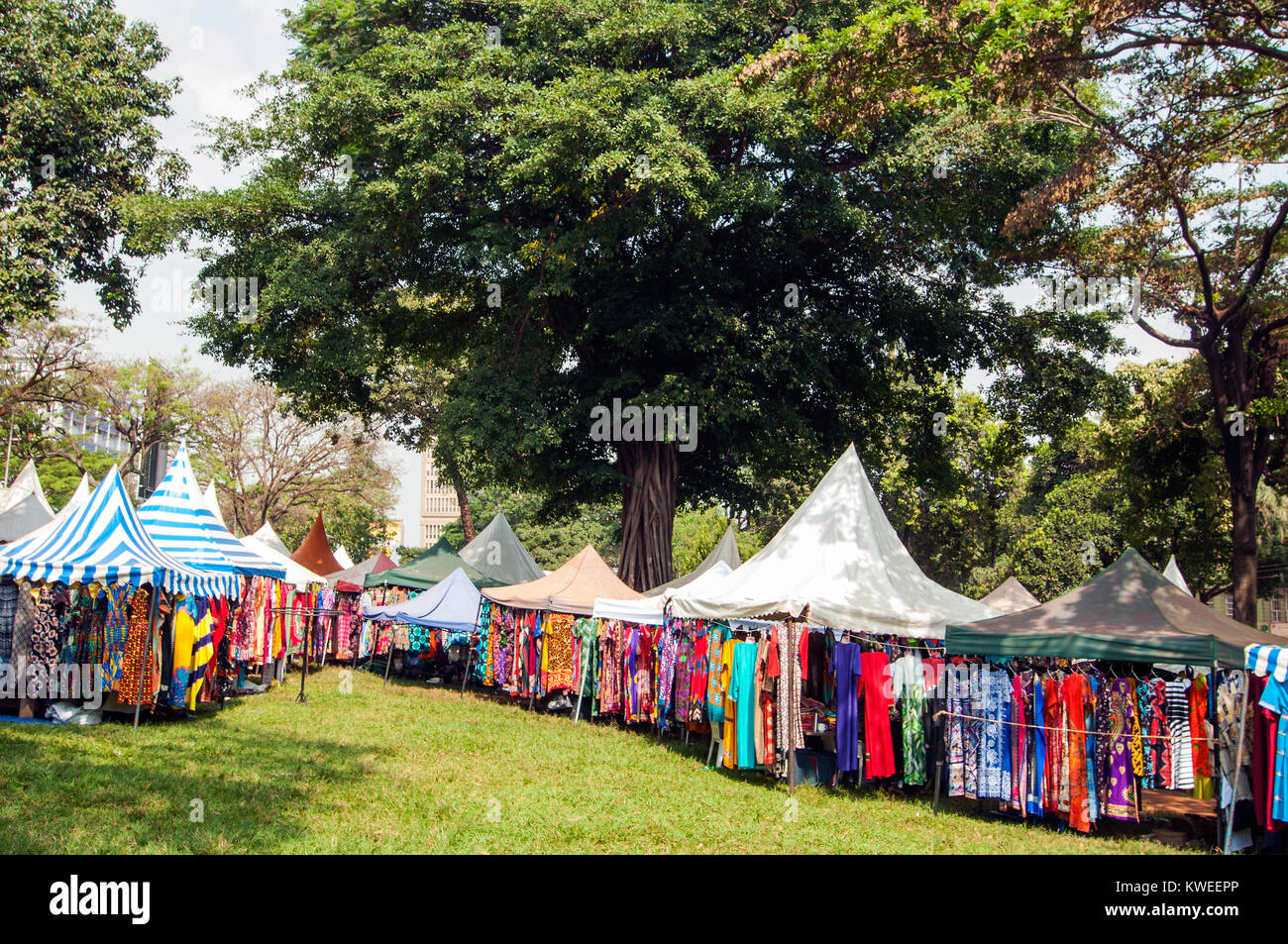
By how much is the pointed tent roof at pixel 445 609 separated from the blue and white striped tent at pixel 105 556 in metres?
6.41

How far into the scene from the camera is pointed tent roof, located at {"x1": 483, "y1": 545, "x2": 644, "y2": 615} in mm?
16859

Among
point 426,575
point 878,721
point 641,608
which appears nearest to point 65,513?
point 641,608

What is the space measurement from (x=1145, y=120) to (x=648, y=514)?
12345 mm

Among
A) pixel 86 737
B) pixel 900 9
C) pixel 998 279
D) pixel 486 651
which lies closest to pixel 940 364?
pixel 998 279

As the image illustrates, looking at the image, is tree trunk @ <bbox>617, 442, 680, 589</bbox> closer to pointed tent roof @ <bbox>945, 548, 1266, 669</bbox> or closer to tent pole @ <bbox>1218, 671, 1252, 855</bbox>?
pointed tent roof @ <bbox>945, 548, 1266, 669</bbox>

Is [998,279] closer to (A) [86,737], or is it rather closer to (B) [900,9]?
(B) [900,9]

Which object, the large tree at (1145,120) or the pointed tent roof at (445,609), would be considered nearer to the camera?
the large tree at (1145,120)

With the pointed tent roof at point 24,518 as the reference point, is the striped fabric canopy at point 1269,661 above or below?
below

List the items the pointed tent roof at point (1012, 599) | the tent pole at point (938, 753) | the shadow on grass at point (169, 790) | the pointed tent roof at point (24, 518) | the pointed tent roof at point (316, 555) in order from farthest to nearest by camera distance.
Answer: the pointed tent roof at point (316, 555) < the pointed tent roof at point (24, 518) < the pointed tent roof at point (1012, 599) < the tent pole at point (938, 753) < the shadow on grass at point (169, 790)

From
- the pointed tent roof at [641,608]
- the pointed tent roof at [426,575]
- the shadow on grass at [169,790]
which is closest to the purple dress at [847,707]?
the pointed tent roof at [641,608]

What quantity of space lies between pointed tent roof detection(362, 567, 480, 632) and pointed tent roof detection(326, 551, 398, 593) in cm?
668

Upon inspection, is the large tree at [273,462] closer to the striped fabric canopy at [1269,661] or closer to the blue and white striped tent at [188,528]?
the blue and white striped tent at [188,528]

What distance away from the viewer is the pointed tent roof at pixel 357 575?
1098 inches

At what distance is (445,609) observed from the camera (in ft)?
66.7
